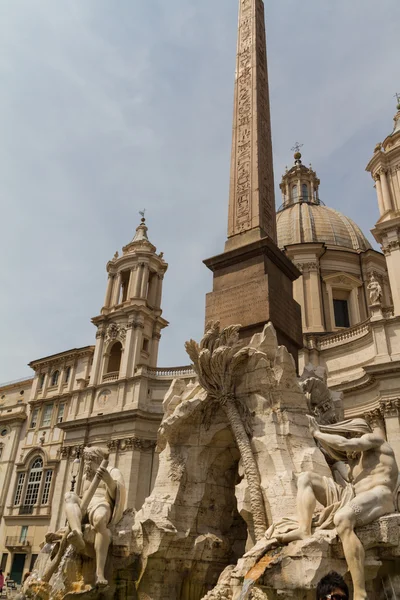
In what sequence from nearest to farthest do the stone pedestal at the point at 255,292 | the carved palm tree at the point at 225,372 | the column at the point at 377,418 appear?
the carved palm tree at the point at 225,372
the stone pedestal at the point at 255,292
the column at the point at 377,418

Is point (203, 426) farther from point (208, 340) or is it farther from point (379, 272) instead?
point (379, 272)

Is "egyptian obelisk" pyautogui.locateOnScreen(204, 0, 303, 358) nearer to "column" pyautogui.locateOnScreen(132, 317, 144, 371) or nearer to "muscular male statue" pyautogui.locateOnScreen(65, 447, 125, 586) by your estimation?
"muscular male statue" pyautogui.locateOnScreen(65, 447, 125, 586)

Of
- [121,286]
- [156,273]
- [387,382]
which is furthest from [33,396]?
[387,382]

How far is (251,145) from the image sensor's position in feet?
38.6

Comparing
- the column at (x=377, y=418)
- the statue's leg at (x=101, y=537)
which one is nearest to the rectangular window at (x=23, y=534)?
the column at (x=377, y=418)

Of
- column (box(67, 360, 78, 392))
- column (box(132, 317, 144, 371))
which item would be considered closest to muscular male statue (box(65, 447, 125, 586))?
column (box(132, 317, 144, 371))

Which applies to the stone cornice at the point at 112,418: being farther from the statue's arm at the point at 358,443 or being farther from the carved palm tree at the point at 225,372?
the statue's arm at the point at 358,443

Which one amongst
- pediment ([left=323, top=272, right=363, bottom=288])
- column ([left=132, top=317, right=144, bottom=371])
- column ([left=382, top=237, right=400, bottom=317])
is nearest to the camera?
column ([left=382, top=237, right=400, bottom=317])

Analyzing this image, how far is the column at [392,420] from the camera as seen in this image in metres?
21.0

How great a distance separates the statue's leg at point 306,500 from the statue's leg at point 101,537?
9.36 feet

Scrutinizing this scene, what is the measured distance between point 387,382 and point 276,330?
15.3 metres

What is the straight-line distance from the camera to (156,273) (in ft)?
121

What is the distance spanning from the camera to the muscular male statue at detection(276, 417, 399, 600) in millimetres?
5301

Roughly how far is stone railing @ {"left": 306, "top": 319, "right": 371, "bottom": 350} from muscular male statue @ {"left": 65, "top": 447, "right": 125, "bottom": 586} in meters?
19.6
